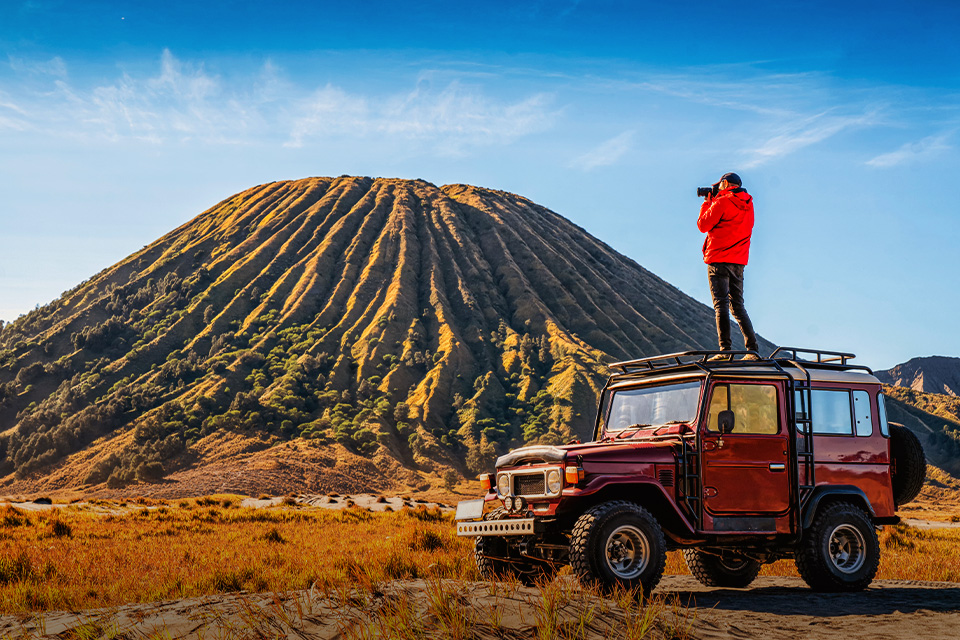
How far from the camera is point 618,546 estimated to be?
8734mm

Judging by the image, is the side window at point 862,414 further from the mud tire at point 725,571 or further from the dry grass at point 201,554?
the dry grass at point 201,554

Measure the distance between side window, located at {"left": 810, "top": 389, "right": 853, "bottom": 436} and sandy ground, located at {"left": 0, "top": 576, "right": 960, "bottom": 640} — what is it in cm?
215

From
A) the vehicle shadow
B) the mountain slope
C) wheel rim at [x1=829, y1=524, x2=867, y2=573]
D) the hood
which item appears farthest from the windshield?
the mountain slope

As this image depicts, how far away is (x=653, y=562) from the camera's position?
871 centimetres

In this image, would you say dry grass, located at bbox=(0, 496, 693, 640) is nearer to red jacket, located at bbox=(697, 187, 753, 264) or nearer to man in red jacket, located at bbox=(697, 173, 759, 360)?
man in red jacket, located at bbox=(697, 173, 759, 360)

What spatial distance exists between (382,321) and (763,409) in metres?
61.2

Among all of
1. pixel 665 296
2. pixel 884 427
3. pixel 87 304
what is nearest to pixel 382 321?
pixel 87 304

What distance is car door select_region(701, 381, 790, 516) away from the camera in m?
9.49

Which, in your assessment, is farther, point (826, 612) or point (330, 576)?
point (330, 576)

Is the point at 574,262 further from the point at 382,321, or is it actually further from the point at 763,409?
the point at 763,409

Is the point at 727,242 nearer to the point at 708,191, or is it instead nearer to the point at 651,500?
the point at 708,191

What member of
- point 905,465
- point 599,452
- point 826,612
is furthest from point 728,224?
point 826,612

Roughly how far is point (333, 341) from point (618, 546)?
62.0 metres

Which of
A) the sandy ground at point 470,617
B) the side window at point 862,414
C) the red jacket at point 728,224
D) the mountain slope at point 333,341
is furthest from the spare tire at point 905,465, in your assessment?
the mountain slope at point 333,341
